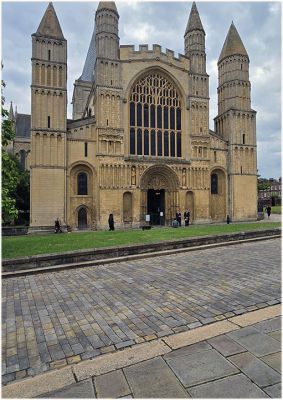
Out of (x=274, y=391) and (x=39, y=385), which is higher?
(x=274, y=391)

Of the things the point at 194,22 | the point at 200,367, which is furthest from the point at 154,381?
the point at 194,22

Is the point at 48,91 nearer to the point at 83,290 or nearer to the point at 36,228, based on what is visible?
the point at 36,228

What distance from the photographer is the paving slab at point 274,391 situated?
2791 mm

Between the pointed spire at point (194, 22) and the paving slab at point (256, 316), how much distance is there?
35827mm

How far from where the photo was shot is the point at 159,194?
30.8m

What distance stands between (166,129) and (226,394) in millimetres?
28810

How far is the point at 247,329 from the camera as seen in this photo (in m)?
4.21

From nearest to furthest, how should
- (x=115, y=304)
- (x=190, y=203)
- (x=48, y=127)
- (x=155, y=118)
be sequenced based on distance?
(x=115, y=304)
(x=48, y=127)
(x=155, y=118)
(x=190, y=203)

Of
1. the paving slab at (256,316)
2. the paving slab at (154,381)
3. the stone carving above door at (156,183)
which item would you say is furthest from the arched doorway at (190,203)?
the paving slab at (154,381)

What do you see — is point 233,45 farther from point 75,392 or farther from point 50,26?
point 75,392

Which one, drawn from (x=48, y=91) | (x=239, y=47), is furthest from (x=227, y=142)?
(x=48, y=91)

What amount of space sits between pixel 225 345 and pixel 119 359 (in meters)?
1.49

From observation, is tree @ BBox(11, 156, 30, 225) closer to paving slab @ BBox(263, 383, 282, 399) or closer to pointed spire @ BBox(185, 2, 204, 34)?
pointed spire @ BBox(185, 2, 204, 34)

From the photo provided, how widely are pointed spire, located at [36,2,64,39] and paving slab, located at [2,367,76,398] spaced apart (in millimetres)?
30434
